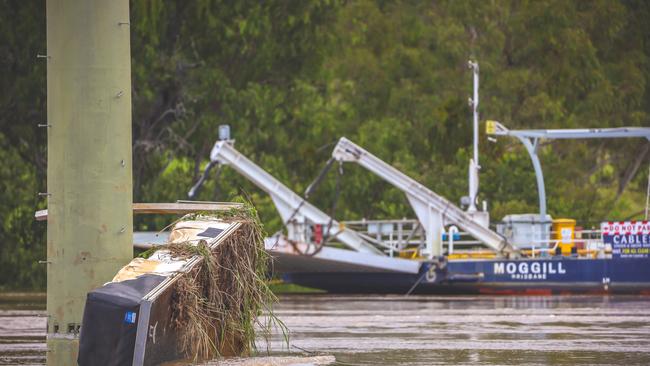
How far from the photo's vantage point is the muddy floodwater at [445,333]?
53.1ft

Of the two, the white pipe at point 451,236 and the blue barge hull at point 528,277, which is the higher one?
the white pipe at point 451,236

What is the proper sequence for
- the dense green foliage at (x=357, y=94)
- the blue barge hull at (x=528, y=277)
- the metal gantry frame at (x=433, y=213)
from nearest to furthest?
1. the blue barge hull at (x=528, y=277)
2. the metal gantry frame at (x=433, y=213)
3. the dense green foliage at (x=357, y=94)

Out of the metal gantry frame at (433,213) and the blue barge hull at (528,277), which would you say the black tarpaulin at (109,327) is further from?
the metal gantry frame at (433,213)

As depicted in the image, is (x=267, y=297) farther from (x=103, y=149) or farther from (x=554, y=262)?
(x=554, y=262)

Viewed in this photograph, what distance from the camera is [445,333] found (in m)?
21.3

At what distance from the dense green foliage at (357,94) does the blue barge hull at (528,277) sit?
10565 millimetres

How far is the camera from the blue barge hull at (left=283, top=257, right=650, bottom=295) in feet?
124

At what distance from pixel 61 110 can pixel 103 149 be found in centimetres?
50

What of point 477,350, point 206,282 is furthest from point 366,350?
point 206,282

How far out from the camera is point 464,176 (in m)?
54.0

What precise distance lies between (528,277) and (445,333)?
17953 millimetres

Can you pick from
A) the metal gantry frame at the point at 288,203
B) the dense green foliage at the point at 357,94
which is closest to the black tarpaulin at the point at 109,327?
the metal gantry frame at the point at 288,203

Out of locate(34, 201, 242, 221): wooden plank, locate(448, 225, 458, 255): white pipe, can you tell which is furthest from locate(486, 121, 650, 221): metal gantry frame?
locate(34, 201, 242, 221): wooden plank

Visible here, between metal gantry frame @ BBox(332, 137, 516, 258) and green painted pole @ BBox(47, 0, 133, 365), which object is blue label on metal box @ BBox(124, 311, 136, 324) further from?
metal gantry frame @ BBox(332, 137, 516, 258)
